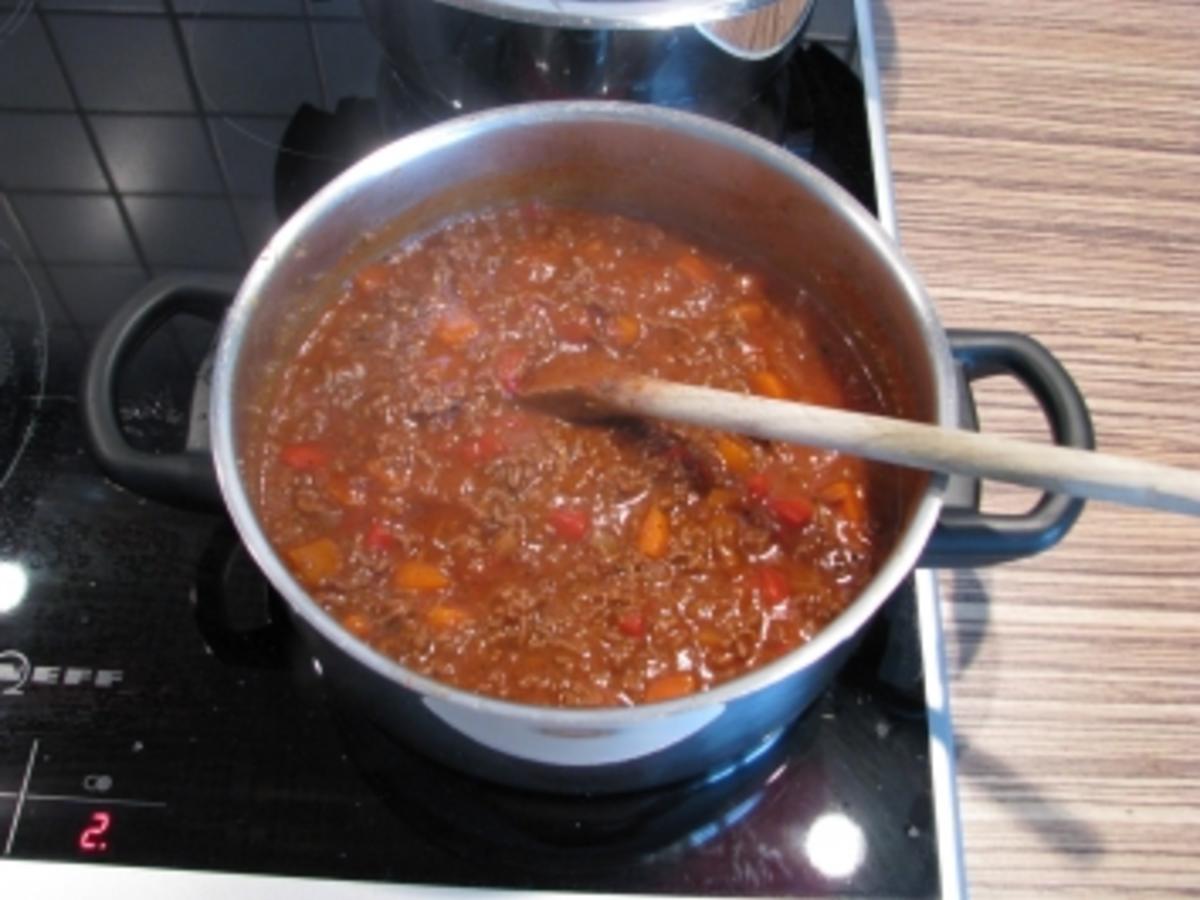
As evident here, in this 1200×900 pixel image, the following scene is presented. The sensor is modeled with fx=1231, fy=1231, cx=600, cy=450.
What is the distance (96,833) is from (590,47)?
1045 mm

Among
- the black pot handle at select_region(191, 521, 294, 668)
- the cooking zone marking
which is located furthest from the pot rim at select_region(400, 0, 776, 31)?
the cooking zone marking

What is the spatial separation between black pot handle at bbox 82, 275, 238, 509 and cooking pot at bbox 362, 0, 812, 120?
48 centimetres

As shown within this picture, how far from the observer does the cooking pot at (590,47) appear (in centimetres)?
141

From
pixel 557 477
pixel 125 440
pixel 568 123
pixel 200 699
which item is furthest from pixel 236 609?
pixel 568 123

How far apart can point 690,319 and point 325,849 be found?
0.79m

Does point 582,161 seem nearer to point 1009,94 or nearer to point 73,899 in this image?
point 1009,94

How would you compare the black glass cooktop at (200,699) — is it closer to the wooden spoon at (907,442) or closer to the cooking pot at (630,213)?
the cooking pot at (630,213)

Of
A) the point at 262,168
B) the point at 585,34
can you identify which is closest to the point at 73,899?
the point at 262,168

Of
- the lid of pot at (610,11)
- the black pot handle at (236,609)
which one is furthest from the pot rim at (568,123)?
the black pot handle at (236,609)

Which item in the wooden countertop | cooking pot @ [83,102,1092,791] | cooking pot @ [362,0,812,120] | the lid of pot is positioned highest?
the lid of pot

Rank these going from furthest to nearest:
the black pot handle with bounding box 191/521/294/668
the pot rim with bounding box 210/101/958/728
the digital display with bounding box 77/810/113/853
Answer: the black pot handle with bounding box 191/521/294/668
the digital display with bounding box 77/810/113/853
the pot rim with bounding box 210/101/958/728

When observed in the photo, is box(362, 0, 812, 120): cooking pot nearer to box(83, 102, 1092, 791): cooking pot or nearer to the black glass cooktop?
box(83, 102, 1092, 791): cooking pot

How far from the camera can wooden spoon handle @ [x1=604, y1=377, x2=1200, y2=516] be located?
1.11 m

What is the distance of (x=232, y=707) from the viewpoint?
4.38 ft
